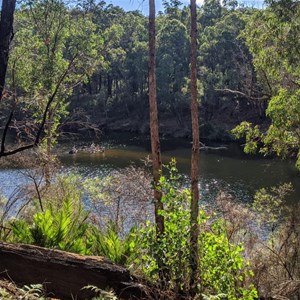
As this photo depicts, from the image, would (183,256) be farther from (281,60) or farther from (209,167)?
(209,167)

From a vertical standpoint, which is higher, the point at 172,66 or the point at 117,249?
the point at 172,66

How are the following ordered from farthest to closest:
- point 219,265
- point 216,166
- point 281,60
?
1. point 216,166
2. point 281,60
3. point 219,265

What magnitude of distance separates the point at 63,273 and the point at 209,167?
2902cm

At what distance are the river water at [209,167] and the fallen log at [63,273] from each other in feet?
54.6

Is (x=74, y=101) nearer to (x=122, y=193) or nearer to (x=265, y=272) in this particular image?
(x=122, y=193)

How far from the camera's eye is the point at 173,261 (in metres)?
6.70

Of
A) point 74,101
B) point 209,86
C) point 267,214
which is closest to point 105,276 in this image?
point 267,214

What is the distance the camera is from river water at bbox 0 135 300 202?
87.8 feet

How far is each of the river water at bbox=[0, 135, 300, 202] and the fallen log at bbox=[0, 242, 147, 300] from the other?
1666cm

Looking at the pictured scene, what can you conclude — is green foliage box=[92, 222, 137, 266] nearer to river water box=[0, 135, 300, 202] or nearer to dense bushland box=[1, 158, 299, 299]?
dense bushland box=[1, 158, 299, 299]

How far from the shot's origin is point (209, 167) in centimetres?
3534

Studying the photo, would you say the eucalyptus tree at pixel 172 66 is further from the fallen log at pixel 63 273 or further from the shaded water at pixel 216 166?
the fallen log at pixel 63 273

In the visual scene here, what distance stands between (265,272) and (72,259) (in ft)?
15.6

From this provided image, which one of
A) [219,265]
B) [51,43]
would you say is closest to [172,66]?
[51,43]
